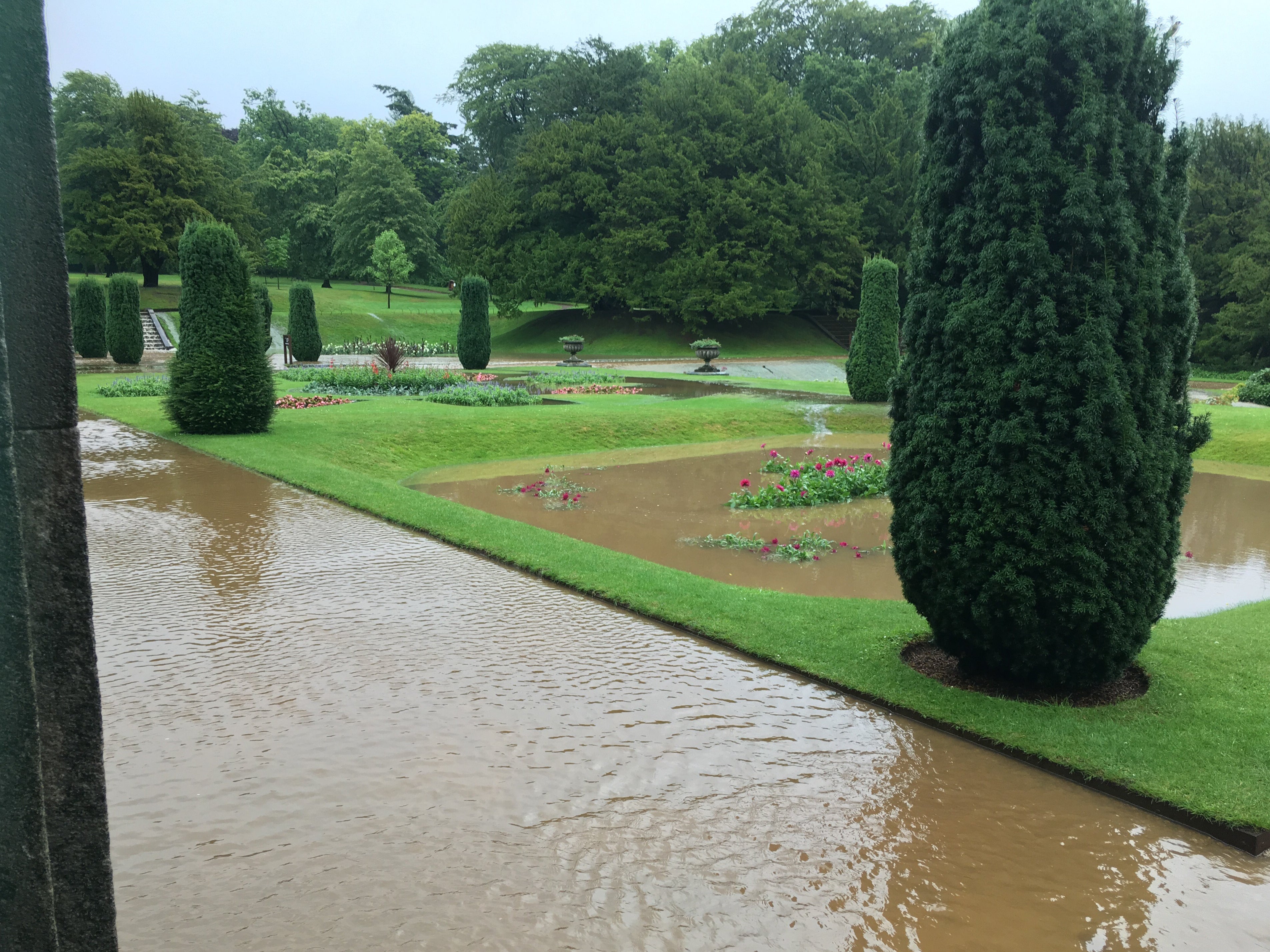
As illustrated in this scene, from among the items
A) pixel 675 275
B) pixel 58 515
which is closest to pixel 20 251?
pixel 58 515

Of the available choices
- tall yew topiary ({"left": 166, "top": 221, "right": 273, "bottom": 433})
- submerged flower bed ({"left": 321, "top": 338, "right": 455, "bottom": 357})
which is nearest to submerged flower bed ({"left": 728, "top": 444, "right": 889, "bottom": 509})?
tall yew topiary ({"left": 166, "top": 221, "right": 273, "bottom": 433})

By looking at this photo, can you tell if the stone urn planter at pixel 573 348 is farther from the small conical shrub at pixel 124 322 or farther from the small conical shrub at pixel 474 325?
the small conical shrub at pixel 124 322

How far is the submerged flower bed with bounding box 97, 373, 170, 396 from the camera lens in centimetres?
1983

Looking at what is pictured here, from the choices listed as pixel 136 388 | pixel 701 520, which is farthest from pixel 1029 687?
pixel 136 388

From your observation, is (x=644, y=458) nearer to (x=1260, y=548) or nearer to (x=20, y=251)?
(x=1260, y=548)

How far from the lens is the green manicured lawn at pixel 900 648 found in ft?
13.5

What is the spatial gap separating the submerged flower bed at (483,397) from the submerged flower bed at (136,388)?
582cm

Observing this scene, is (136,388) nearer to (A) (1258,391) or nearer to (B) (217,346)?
(B) (217,346)

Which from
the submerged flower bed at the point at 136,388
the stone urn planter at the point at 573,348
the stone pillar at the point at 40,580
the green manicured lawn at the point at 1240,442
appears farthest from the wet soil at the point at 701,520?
the stone urn planter at the point at 573,348

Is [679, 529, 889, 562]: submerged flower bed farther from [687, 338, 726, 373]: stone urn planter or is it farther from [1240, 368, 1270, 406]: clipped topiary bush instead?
[687, 338, 726, 373]: stone urn planter

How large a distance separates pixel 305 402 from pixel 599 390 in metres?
7.48

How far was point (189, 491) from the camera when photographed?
10.3 m

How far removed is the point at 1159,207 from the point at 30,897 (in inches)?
205

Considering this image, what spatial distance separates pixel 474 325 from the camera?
89.8 ft
